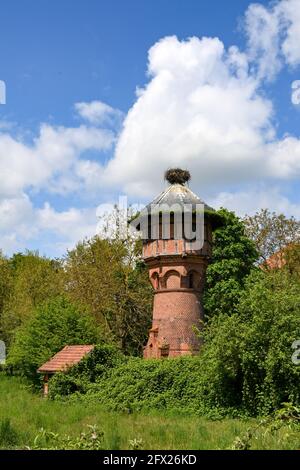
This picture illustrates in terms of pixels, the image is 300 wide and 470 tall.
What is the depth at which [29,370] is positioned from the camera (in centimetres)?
2858

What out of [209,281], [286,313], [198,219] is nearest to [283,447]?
[286,313]

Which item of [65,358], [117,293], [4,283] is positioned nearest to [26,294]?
[4,283]

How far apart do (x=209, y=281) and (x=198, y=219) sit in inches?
319

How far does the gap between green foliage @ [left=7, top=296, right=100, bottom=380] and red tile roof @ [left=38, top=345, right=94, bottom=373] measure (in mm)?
1451

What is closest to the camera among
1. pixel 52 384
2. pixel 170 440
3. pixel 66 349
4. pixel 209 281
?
pixel 170 440

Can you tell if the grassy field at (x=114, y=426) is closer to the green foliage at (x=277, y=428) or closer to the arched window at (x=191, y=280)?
the green foliage at (x=277, y=428)

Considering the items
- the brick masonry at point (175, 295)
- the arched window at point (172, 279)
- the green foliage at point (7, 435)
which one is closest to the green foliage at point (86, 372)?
the brick masonry at point (175, 295)

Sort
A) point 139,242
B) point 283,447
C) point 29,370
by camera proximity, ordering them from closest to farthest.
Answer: point 283,447, point 29,370, point 139,242

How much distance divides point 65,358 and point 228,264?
13438 millimetres

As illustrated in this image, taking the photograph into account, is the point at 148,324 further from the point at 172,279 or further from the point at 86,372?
the point at 86,372

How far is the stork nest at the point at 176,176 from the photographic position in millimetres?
29078

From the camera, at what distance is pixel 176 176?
29109 millimetres

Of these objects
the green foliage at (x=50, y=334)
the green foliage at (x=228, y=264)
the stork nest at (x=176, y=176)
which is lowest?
the green foliage at (x=50, y=334)
